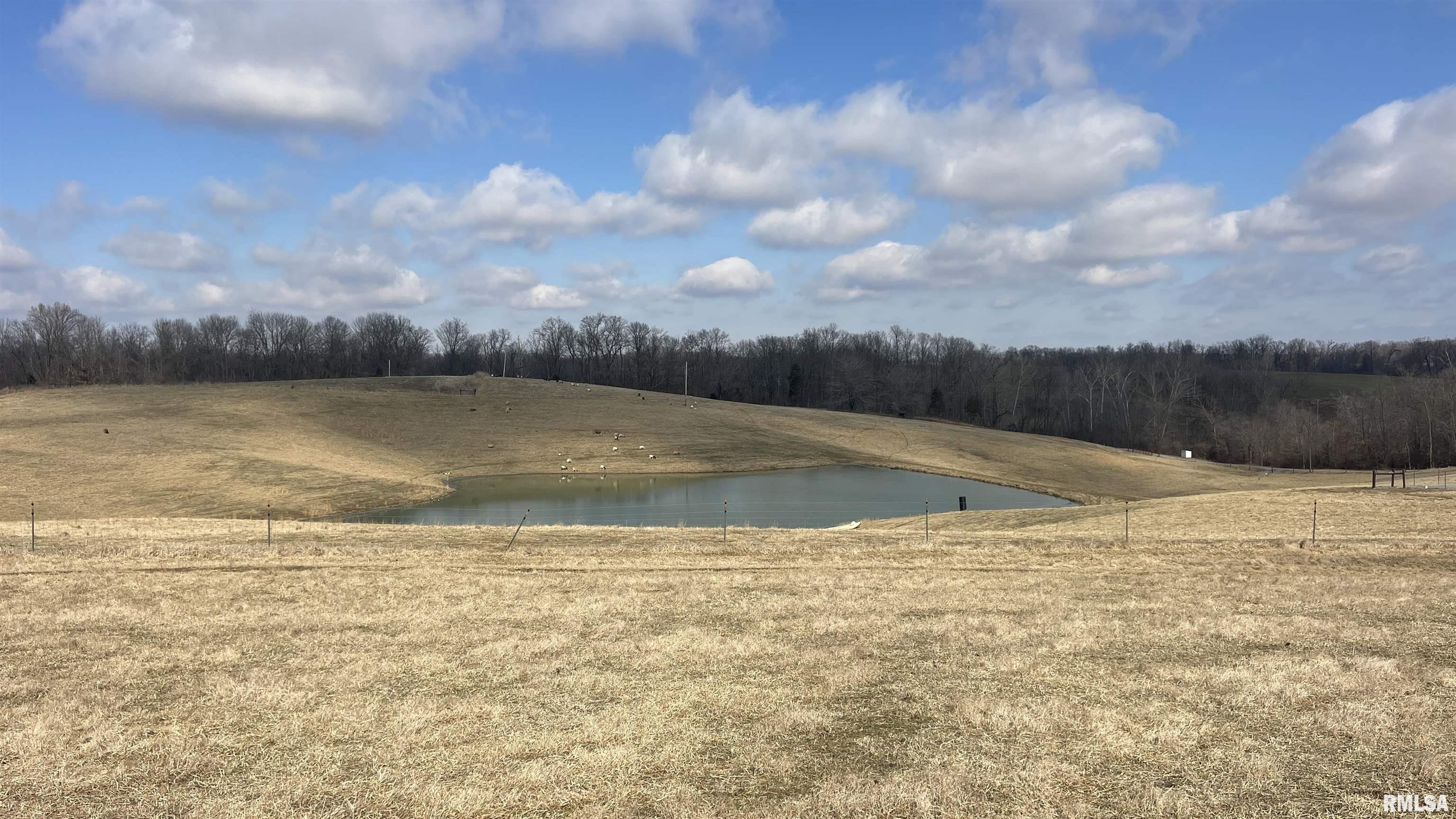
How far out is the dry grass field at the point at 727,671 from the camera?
6.84 m

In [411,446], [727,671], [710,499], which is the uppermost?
[727,671]

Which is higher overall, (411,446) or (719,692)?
(719,692)

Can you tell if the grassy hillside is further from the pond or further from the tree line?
the tree line

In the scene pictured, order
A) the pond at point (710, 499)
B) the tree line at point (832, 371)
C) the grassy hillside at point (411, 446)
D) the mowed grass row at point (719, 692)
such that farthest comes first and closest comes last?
the tree line at point (832, 371) < the grassy hillside at point (411, 446) < the pond at point (710, 499) < the mowed grass row at point (719, 692)

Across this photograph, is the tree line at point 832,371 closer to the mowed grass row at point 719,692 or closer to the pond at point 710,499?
the pond at point 710,499

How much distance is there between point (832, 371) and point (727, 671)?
386ft

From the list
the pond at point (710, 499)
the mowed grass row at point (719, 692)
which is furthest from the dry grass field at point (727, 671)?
the pond at point (710, 499)

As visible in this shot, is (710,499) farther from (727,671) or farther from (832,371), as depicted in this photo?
(832,371)

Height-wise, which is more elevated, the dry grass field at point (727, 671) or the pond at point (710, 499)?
the dry grass field at point (727, 671)

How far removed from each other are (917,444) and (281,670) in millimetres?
60925

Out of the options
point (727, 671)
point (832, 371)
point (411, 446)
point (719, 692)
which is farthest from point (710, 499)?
point (832, 371)

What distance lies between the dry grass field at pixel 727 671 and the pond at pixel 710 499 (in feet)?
39.8

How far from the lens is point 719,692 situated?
926 cm

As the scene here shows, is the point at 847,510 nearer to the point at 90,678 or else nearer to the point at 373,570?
the point at 373,570
